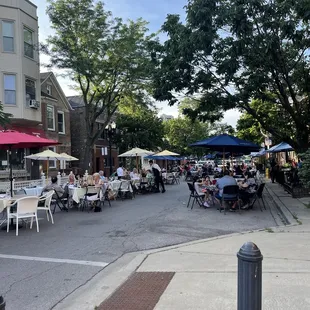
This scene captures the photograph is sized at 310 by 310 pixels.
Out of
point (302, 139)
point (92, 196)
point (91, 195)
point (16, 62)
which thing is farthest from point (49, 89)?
point (302, 139)

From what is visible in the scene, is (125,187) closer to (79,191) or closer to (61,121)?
(79,191)

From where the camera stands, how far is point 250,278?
297 centimetres

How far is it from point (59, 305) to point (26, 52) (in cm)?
2121

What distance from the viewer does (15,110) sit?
69.5 feet

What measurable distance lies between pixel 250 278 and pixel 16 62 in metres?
21.7

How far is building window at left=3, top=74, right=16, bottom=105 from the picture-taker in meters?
21.0

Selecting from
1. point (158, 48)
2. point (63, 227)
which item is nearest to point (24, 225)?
point (63, 227)

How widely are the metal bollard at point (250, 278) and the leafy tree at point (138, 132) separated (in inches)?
1332

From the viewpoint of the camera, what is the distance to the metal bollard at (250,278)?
9.73 ft

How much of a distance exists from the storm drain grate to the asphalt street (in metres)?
0.71

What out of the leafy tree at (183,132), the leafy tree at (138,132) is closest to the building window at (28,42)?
the leafy tree at (138,132)

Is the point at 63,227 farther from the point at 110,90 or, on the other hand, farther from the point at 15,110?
the point at 110,90

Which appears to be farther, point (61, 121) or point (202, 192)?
point (61, 121)

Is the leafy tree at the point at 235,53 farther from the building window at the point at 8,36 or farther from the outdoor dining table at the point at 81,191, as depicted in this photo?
the building window at the point at 8,36
